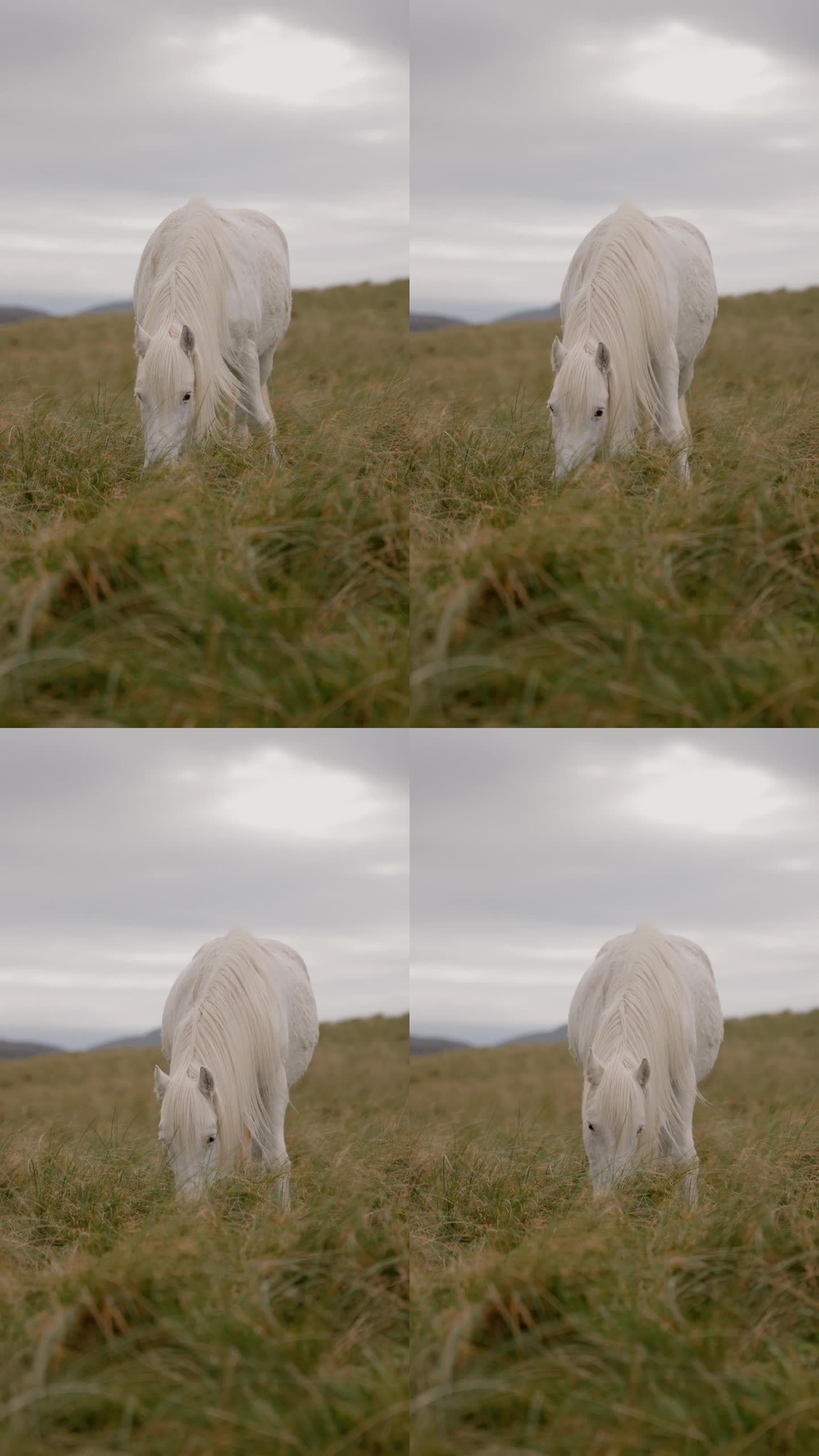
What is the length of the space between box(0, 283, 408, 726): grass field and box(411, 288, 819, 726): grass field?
0.18 meters

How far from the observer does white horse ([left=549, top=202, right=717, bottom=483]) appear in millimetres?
5891

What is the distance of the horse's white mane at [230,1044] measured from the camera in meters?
5.26

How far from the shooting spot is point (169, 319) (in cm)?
658

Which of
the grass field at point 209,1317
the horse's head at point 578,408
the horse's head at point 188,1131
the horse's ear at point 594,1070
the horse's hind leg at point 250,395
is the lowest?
the grass field at point 209,1317

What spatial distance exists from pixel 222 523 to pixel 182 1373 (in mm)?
2657

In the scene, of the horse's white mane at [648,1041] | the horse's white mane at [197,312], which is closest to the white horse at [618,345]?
the horse's white mane at [197,312]

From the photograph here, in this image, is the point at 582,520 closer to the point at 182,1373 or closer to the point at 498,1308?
the point at 498,1308

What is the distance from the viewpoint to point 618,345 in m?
6.24

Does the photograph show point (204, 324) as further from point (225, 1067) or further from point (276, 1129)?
point (276, 1129)

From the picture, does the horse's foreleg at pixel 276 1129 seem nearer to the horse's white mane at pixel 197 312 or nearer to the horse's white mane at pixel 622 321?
the horse's white mane at pixel 197 312

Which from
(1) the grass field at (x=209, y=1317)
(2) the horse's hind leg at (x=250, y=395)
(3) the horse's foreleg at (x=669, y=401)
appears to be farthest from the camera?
(2) the horse's hind leg at (x=250, y=395)

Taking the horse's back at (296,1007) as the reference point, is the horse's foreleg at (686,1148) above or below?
below

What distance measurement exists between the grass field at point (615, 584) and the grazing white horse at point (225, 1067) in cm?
211

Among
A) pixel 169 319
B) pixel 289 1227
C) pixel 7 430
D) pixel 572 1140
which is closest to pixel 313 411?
pixel 169 319
